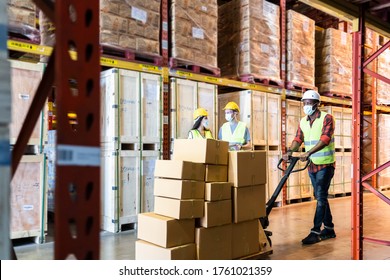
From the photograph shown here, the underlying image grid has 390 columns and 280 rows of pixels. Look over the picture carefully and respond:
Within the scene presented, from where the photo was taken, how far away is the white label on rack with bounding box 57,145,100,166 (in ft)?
3.94

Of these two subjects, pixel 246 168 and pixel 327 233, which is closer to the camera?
pixel 246 168

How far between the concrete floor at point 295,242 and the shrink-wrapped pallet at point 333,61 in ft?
12.1

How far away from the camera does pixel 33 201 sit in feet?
17.1

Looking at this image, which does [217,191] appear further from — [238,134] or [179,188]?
[238,134]

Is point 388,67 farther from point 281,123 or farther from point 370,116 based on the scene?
point 281,123

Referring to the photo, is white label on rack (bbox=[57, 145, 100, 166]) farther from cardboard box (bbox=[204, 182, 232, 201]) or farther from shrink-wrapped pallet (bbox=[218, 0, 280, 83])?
shrink-wrapped pallet (bbox=[218, 0, 280, 83])

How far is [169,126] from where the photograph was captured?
685cm

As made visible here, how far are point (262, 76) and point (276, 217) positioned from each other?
3.04m

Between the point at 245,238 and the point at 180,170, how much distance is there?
131 cm

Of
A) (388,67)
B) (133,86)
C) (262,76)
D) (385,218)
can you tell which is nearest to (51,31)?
(133,86)

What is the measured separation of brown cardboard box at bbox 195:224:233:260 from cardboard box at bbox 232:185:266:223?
20 cm

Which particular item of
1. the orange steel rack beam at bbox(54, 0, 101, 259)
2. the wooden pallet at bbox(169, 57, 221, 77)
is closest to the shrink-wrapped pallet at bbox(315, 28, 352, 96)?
the wooden pallet at bbox(169, 57, 221, 77)

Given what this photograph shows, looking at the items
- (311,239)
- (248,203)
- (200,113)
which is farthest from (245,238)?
(200,113)

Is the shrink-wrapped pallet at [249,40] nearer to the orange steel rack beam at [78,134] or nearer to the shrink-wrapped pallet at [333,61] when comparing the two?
the shrink-wrapped pallet at [333,61]
